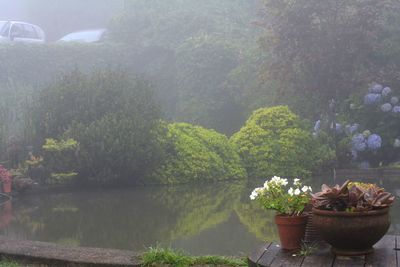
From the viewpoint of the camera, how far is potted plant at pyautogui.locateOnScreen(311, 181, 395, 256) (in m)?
4.39

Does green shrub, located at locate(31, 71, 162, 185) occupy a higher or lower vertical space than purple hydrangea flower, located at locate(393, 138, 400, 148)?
higher

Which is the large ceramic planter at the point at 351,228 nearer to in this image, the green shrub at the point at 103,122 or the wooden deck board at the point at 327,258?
the wooden deck board at the point at 327,258

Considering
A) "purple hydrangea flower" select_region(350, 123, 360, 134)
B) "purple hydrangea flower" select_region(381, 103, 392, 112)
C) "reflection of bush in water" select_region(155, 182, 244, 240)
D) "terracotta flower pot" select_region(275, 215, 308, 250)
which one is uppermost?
"purple hydrangea flower" select_region(381, 103, 392, 112)

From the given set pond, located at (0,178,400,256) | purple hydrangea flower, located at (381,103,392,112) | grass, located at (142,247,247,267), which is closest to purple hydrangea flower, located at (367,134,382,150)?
purple hydrangea flower, located at (381,103,392,112)

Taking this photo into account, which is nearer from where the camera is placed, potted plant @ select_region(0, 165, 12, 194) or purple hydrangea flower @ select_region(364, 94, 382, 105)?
potted plant @ select_region(0, 165, 12, 194)

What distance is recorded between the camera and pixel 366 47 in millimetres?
15219

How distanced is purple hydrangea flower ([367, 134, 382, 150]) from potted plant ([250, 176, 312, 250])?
971cm

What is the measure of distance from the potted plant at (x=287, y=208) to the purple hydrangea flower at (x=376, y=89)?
1076 centimetres

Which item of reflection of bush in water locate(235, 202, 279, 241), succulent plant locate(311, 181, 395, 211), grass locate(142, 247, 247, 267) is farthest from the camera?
reflection of bush in water locate(235, 202, 279, 241)

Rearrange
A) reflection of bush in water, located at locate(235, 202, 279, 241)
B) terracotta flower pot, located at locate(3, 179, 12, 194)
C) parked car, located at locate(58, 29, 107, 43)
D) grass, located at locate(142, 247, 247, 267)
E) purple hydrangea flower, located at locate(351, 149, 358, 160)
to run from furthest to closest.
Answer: parked car, located at locate(58, 29, 107, 43) → purple hydrangea flower, located at locate(351, 149, 358, 160) → terracotta flower pot, located at locate(3, 179, 12, 194) → reflection of bush in water, located at locate(235, 202, 279, 241) → grass, located at locate(142, 247, 247, 267)

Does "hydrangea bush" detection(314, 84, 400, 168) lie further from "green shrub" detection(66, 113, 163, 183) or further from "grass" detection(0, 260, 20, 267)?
"grass" detection(0, 260, 20, 267)

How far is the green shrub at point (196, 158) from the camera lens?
510 inches

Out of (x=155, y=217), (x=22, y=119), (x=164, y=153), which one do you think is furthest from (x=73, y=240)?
(x=22, y=119)

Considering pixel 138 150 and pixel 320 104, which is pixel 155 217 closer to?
pixel 138 150
